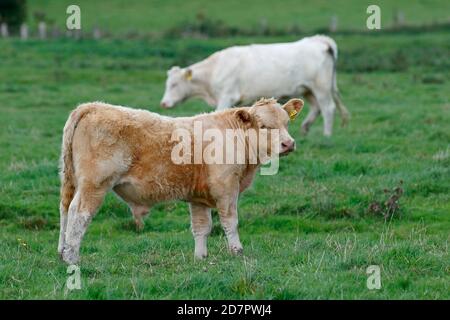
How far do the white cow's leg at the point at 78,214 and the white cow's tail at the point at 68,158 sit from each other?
12.7 inches

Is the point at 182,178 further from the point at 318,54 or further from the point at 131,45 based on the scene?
the point at 131,45

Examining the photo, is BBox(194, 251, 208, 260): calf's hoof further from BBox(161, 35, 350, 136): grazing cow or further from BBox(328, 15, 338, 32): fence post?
BBox(328, 15, 338, 32): fence post

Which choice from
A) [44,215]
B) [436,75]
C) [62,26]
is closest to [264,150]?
[44,215]

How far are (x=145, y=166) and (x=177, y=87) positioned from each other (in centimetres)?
978

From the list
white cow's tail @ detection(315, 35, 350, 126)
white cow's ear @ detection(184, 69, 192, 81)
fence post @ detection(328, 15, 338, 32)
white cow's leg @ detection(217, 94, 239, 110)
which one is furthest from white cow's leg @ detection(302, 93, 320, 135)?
fence post @ detection(328, 15, 338, 32)

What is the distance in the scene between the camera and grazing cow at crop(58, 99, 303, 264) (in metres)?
7.47

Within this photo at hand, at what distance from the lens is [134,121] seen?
761 centimetres

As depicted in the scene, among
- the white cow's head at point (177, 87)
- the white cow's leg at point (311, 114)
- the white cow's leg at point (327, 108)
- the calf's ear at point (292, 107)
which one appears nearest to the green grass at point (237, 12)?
the white cow's head at point (177, 87)

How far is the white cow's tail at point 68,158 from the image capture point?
7.60 m

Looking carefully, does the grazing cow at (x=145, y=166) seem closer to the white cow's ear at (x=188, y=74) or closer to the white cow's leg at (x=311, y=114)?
the white cow's leg at (x=311, y=114)

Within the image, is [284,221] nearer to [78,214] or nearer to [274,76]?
[78,214]

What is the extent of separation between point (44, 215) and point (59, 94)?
11.9 metres

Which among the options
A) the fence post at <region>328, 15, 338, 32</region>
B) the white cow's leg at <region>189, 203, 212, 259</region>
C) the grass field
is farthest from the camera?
the fence post at <region>328, 15, 338, 32</region>

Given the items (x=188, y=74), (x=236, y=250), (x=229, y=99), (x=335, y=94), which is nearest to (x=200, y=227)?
Answer: (x=236, y=250)
